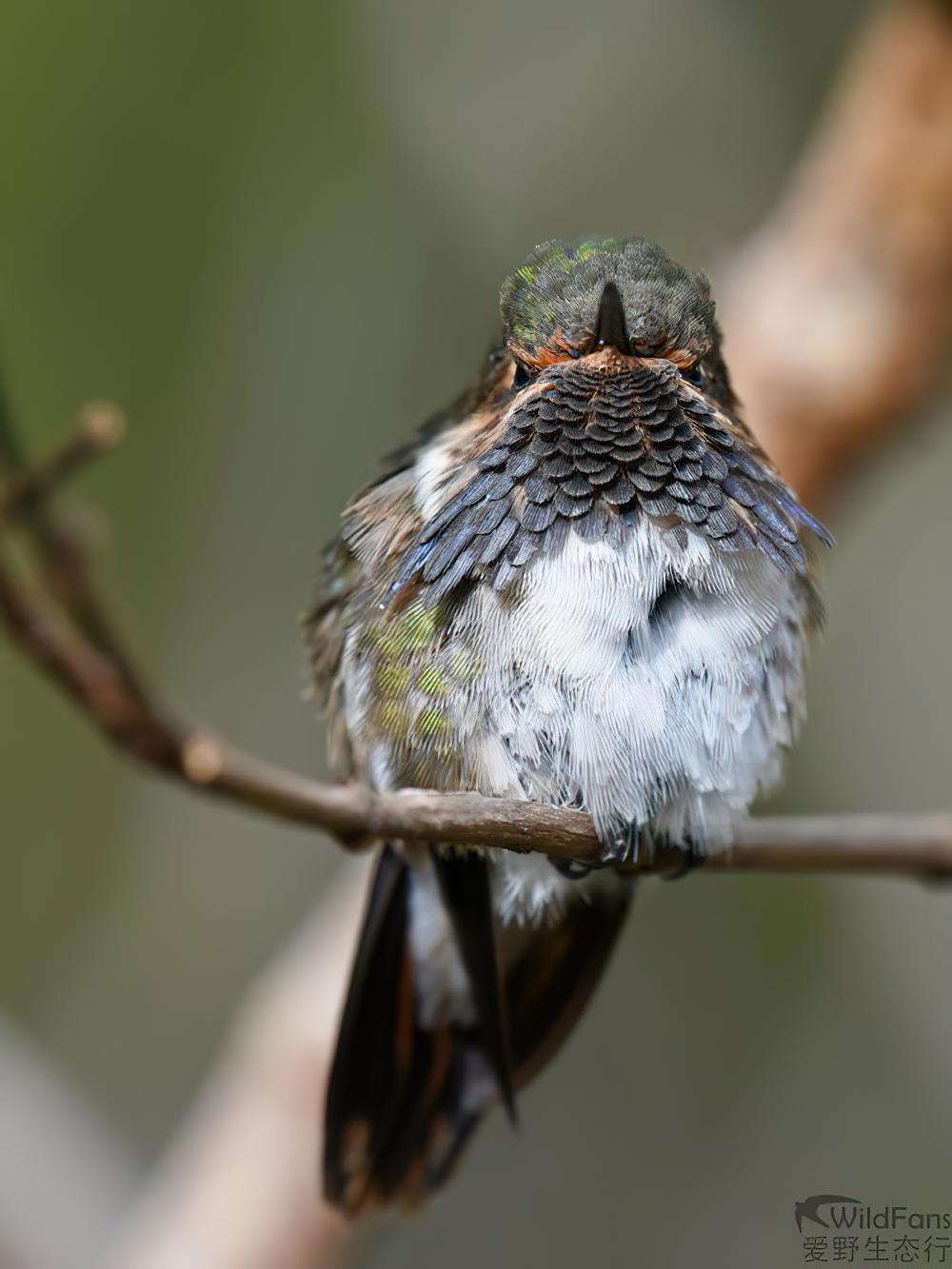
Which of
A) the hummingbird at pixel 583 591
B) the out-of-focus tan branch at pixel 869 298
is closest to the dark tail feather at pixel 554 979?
the hummingbird at pixel 583 591

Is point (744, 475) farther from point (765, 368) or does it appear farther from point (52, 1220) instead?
point (52, 1220)

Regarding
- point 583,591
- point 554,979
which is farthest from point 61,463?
point 554,979

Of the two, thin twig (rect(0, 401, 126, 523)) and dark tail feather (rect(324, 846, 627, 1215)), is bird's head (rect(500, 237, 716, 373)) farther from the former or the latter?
dark tail feather (rect(324, 846, 627, 1215))

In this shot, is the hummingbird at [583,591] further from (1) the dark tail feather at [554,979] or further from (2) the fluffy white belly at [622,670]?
(1) the dark tail feather at [554,979]

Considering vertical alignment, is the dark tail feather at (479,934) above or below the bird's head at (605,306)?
below

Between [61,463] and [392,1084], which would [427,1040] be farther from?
[61,463]

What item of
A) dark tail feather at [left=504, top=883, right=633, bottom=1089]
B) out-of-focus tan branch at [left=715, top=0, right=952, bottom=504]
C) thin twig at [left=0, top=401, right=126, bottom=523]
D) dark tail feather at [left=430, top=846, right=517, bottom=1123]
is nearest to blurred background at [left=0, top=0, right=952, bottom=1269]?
out-of-focus tan branch at [left=715, top=0, right=952, bottom=504]

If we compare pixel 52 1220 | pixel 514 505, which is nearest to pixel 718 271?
pixel 514 505
